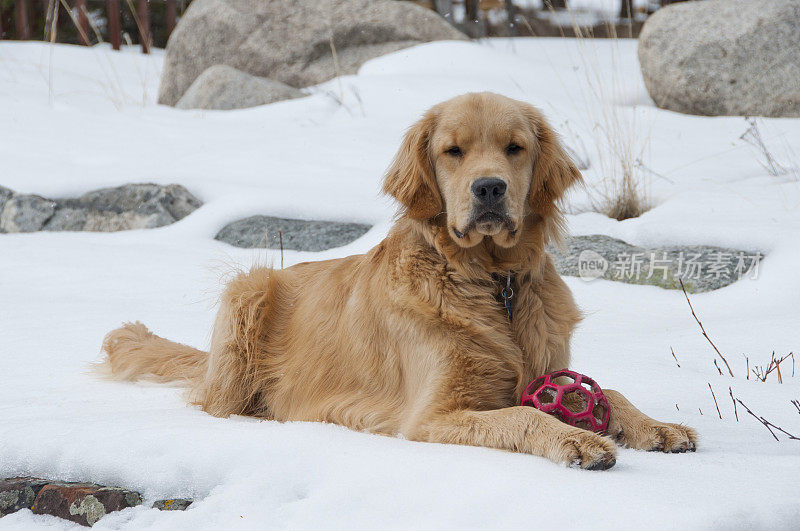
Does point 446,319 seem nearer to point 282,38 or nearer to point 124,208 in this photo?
point 124,208

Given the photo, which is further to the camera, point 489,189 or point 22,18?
Result: point 22,18

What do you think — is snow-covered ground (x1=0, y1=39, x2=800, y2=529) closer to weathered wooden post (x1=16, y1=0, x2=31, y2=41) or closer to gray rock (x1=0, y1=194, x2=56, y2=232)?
gray rock (x1=0, y1=194, x2=56, y2=232)

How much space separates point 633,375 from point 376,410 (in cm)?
143

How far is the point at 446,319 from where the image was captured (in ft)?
10.6

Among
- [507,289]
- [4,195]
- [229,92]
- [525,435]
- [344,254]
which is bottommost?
[344,254]

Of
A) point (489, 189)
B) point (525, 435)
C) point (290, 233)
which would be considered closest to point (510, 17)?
point (290, 233)

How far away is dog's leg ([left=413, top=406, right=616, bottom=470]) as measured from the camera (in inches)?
103

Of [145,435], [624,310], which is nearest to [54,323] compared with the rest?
[145,435]

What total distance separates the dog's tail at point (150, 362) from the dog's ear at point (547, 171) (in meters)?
1.93

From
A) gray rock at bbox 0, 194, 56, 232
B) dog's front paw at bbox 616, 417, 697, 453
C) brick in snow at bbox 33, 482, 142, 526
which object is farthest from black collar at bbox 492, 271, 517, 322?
gray rock at bbox 0, 194, 56, 232

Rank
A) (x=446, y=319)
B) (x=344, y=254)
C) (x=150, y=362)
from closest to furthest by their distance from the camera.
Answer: (x=446, y=319) < (x=150, y=362) < (x=344, y=254)

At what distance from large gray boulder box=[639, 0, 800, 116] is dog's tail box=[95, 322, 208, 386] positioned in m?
6.93

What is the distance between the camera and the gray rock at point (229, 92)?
10.1 meters

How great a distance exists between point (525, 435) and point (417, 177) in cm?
124
